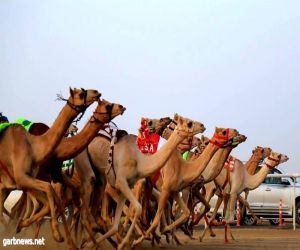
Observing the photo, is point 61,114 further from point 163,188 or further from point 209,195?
point 209,195

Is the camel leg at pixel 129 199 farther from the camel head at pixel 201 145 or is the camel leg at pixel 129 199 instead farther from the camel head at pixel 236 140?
the camel head at pixel 201 145

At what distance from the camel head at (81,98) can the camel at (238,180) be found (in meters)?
6.73

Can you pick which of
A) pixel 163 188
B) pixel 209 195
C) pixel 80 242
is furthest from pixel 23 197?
pixel 209 195

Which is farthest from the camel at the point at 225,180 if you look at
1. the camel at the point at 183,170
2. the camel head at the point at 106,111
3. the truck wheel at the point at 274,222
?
the truck wheel at the point at 274,222

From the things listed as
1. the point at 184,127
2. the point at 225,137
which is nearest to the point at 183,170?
the point at 225,137

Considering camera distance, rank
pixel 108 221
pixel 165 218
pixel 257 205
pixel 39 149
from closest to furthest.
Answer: pixel 39 149 < pixel 108 221 < pixel 165 218 < pixel 257 205

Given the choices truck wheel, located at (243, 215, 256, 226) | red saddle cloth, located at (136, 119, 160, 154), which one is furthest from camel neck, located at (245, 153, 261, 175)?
truck wheel, located at (243, 215, 256, 226)

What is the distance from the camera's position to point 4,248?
36.0ft

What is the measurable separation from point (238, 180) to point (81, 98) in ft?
24.2

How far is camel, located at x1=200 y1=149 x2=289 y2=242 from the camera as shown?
52.5 feet

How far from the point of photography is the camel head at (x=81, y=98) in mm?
9953

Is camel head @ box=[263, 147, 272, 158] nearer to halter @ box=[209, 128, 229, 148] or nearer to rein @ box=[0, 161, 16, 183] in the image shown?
halter @ box=[209, 128, 229, 148]

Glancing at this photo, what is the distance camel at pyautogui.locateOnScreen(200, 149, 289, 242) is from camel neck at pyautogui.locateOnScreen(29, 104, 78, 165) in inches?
269

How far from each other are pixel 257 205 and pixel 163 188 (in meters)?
11.7
